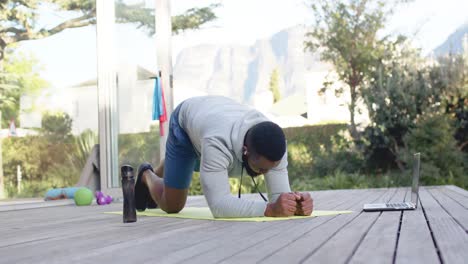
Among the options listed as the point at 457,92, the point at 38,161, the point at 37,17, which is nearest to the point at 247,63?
the point at 457,92

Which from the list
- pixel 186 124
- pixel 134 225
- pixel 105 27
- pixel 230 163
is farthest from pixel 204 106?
pixel 105 27

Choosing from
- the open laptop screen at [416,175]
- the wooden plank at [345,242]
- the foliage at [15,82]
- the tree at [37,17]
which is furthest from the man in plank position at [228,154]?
the tree at [37,17]

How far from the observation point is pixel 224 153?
2.88m

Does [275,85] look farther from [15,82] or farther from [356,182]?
[15,82]

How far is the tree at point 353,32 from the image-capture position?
14.7 m

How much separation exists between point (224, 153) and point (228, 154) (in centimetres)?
2

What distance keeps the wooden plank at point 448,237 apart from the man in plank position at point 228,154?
0.61 metres

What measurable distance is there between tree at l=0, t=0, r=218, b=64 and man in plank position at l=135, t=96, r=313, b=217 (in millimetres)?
3513

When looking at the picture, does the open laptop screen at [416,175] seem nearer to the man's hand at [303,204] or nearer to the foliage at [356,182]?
the man's hand at [303,204]

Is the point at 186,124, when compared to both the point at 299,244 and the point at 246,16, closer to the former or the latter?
the point at 299,244

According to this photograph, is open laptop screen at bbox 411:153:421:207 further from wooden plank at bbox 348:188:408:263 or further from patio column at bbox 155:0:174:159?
patio column at bbox 155:0:174:159

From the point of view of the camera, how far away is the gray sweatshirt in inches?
113

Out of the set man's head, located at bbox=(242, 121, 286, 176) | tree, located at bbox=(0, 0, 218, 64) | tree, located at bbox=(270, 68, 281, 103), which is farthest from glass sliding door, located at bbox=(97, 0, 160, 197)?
tree, located at bbox=(270, 68, 281, 103)

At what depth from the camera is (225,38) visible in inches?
1448
